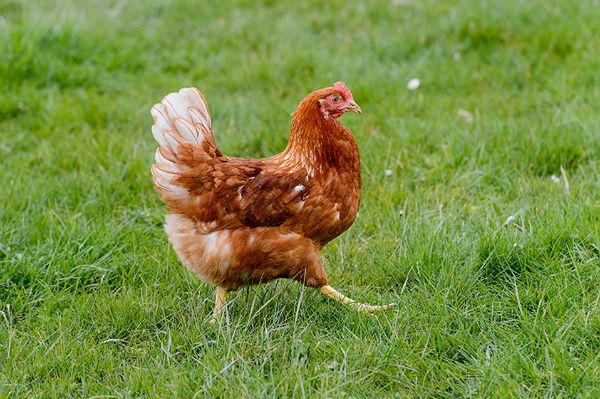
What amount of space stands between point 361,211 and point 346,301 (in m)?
1.13

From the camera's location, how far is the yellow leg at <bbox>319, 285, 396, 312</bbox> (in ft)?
12.8

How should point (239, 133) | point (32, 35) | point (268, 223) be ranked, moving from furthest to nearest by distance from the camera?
1. point (32, 35)
2. point (239, 133)
3. point (268, 223)

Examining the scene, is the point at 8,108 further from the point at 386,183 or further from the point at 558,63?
the point at 558,63

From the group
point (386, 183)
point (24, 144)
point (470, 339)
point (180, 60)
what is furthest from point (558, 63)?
point (24, 144)

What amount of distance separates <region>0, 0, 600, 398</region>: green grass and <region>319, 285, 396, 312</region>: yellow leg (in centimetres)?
6

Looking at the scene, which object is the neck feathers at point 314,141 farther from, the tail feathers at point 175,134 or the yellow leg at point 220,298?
the yellow leg at point 220,298

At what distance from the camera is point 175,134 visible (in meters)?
3.81

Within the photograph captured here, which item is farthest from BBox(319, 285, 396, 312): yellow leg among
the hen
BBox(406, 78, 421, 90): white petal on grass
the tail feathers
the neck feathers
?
BBox(406, 78, 421, 90): white petal on grass

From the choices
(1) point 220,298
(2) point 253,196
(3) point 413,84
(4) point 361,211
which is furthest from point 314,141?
(3) point 413,84

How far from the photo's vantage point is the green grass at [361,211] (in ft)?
11.6

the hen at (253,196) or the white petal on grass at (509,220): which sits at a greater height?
the hen at (253,196)

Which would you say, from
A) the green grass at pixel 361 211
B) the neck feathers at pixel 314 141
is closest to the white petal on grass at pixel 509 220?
the green grass at pixel 361 211

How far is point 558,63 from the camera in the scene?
6.73 metres

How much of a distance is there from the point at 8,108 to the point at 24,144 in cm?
57
